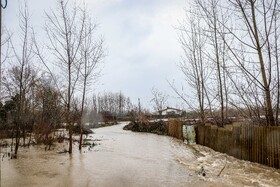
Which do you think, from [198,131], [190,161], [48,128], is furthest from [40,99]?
[190,161]

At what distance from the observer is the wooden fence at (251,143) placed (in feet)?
31.4

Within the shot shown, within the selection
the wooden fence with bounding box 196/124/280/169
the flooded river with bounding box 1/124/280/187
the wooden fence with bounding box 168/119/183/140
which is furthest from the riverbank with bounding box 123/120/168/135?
the flooded river with bounding box 1/124/280/187

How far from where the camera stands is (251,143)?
11.0 metres

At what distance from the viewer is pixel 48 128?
16.9 m

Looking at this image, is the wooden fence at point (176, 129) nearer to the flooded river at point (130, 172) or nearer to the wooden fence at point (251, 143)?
the wooden fence at point (251, 143)

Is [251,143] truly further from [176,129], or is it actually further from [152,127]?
[152,127]

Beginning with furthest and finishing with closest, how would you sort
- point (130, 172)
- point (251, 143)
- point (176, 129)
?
point (176, 129), point (251, 143), point (130, 172)

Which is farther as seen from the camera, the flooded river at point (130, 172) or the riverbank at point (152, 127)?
the riverbank at point (152, 127)

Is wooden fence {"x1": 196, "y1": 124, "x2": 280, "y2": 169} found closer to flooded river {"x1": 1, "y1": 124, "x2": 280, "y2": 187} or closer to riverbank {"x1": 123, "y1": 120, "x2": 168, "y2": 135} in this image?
flooded river {"x1": 1, "y1": 124, "x2": 280, "y2": 187}

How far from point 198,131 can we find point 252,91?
8.01 metres

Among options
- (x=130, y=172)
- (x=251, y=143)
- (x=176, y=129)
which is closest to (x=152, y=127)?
(x=176, y=129)

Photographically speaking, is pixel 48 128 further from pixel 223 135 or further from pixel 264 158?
pixel 264 158

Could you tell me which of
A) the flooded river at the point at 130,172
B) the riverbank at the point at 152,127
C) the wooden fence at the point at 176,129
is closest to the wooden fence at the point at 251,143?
the flooded river at the point at 130,172

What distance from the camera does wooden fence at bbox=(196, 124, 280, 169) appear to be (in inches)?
377
